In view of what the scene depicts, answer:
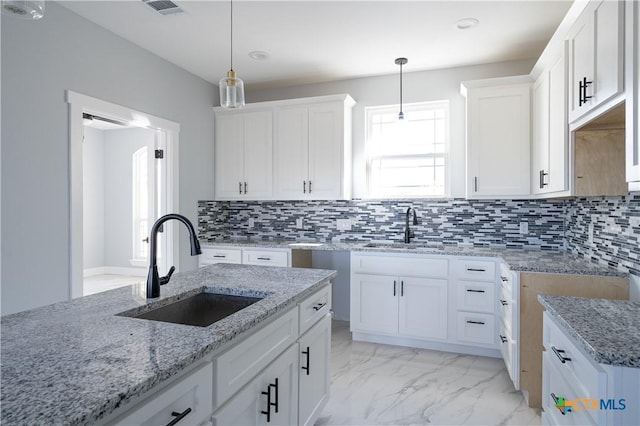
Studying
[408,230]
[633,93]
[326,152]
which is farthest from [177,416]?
[326,152]

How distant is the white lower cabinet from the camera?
3098 millimetres

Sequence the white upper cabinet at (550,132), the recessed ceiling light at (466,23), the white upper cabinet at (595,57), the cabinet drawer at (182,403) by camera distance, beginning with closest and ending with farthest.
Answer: the cabinet drawer at (182,403), the white upper cabinet at (595,57), the white upper cabinet at (550,132), the recessed ceiling light at (466,23)

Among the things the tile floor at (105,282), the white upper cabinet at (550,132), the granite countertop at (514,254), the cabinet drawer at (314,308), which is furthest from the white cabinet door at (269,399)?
the tile floor at (105,282)

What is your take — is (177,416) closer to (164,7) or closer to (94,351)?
(94,351)

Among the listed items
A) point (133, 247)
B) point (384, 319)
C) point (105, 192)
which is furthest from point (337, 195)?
point (105, 192)

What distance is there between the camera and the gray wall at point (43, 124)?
231cm

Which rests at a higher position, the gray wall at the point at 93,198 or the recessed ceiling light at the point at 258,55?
the recessed ceiling light at the point at 258,55

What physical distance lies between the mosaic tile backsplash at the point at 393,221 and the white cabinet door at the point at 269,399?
248cm

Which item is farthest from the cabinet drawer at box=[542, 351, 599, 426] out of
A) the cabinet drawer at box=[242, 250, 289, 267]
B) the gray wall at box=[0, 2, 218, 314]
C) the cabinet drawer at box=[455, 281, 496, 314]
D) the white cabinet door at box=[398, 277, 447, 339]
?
the gray wall at box=[0, 2, 218, 314]

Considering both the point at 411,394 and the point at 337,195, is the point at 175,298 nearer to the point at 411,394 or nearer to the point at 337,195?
the point at 411,394

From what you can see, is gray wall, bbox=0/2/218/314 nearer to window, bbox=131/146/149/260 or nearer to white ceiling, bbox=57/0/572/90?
white ceiling, bbox=57/0/572/90

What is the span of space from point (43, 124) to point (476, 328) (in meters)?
3.62

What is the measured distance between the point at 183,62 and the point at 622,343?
3873 millimetres

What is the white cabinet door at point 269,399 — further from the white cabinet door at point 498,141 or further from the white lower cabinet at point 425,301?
the white cabinet door at point 498,141
